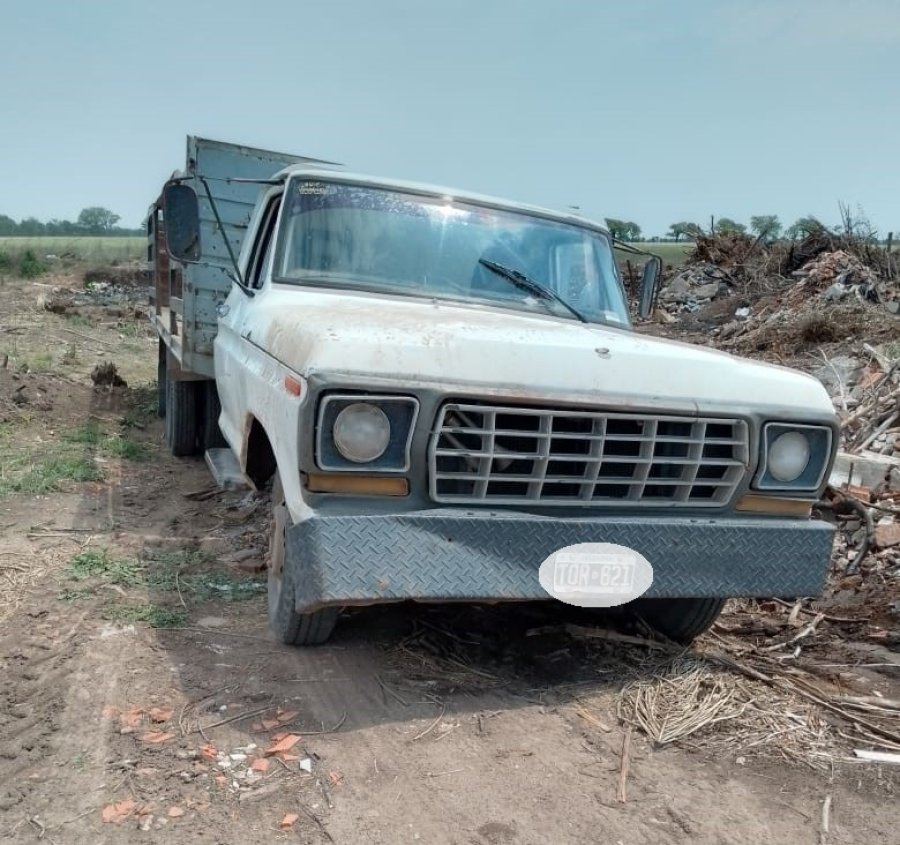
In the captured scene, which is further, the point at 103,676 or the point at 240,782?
the point at 103,676

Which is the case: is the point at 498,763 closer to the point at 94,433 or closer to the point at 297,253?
the point at 297,253

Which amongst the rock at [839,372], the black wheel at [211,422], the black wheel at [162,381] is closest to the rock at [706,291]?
the rock at [839,372]

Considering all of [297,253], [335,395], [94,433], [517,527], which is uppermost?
[297,253]

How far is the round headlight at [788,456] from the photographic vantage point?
3377 millimetres

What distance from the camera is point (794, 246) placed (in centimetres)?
1961

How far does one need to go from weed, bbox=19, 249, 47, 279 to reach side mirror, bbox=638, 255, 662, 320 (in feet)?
101

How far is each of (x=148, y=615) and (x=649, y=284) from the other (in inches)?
146

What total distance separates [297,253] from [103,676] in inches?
82.5

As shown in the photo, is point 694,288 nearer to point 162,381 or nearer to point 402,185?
point 162,381

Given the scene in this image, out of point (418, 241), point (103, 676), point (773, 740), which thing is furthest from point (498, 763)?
point (418, 241)

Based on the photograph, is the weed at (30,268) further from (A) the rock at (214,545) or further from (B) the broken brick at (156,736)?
(B) the broken brick at (156,736)

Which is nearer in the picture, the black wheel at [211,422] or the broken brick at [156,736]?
the broken brick at [156,736]

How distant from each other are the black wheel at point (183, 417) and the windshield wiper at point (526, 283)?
3932 mm

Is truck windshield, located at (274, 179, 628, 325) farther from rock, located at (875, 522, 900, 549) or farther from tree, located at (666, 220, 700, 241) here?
tree, located at (666, 220, 700, 241)
